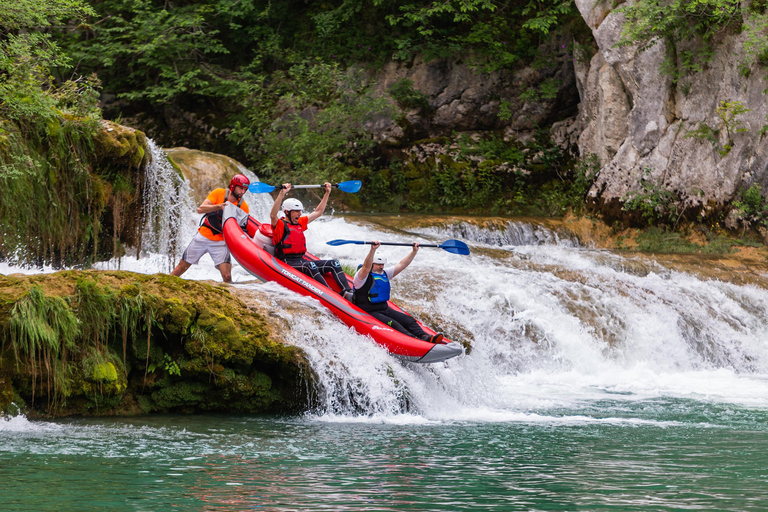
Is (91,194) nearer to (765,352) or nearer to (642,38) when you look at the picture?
(765,352)

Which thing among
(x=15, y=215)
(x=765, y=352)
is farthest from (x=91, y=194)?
(x=765, y=352)

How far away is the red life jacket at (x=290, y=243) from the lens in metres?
7.62

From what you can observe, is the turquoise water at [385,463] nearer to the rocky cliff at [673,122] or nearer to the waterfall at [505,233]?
the waterfall at [505,233]

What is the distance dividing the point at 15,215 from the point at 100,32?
11340 mm

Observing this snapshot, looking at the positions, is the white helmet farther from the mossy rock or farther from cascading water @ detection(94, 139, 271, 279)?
cascading water @ detection(94, 139, 271, 279)

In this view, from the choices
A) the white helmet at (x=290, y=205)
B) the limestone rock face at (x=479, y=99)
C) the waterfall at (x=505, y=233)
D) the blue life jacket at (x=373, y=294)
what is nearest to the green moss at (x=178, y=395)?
the blue life jacket at (x=373, y=294)

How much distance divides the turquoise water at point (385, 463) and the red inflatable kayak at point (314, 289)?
2.15 feet

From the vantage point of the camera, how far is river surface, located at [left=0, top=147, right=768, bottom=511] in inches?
153

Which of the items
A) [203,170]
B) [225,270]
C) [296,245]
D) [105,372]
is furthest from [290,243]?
[203,170]

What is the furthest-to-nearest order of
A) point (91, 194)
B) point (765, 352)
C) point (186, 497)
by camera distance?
point (765, 352) → point (91, 194) → point (186, 497)

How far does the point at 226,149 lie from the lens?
19484 millimetres

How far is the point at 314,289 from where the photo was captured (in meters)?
7.22

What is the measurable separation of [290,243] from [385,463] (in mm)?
3432

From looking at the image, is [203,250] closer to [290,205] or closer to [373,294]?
[290,205]
